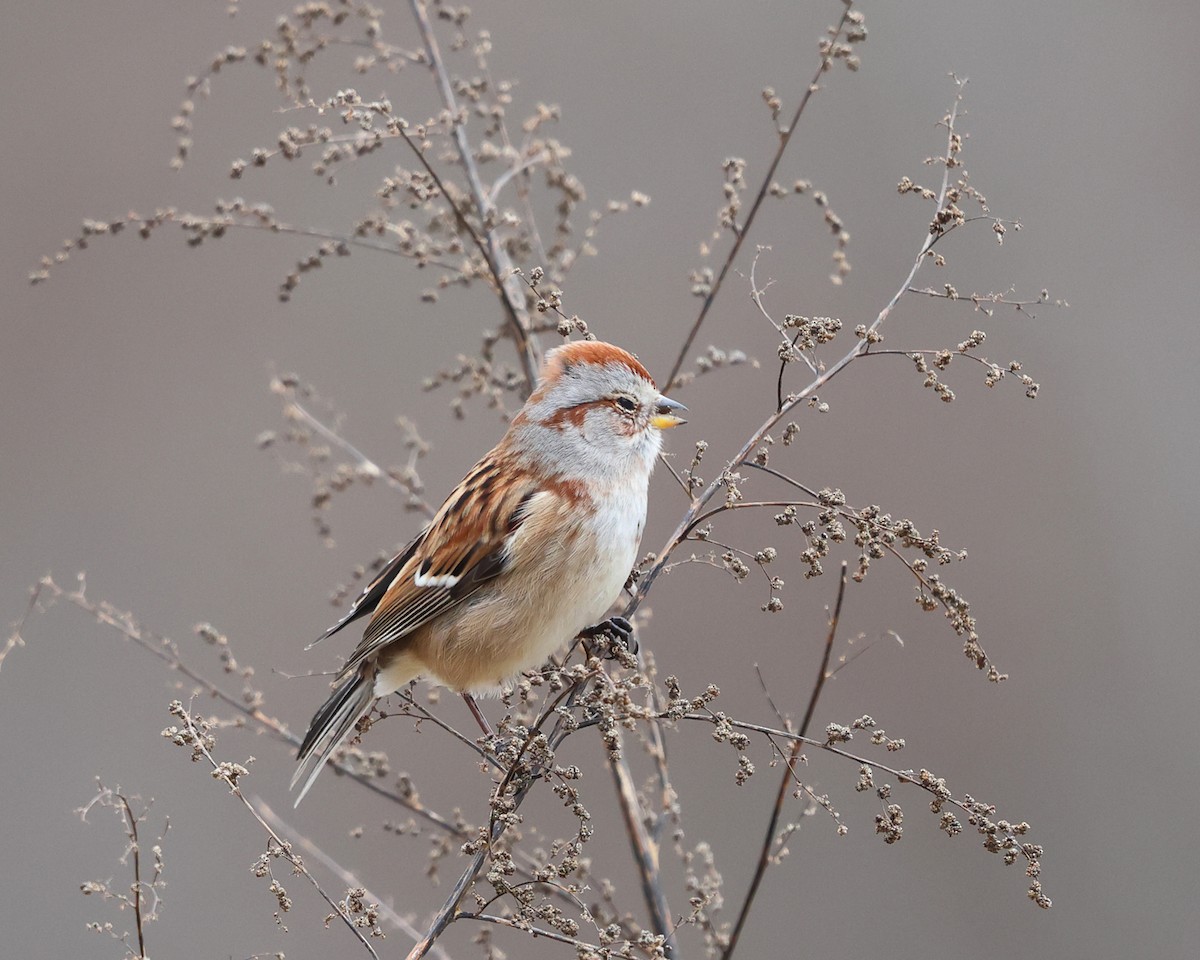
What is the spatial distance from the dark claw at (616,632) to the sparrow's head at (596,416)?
342 millimetres

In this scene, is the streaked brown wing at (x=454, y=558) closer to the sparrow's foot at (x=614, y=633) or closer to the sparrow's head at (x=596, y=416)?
the sparrow's head at (x=596, y=416)

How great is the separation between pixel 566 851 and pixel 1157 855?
3035mm

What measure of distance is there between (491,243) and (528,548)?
657 mm

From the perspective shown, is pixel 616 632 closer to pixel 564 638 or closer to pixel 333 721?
pixel 564 638


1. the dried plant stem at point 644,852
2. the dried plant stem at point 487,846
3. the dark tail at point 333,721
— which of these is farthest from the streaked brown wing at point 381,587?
the dried plant stem at point 487,846

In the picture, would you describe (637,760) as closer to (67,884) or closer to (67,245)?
(67,884)

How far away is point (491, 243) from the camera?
240 cm

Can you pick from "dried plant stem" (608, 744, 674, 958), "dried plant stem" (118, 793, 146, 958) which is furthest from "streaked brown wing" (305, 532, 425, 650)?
"dried plant stem" (118, 793, 146, 958)

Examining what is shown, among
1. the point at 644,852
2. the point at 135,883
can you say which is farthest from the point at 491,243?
the point at 135,883

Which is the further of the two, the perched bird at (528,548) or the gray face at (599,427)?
the gray face at (599,427)

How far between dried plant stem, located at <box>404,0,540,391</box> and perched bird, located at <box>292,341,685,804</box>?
0.12 meters

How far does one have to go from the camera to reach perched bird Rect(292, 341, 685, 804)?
2.57 metres

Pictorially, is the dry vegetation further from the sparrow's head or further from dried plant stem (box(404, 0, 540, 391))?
the sparrow's head

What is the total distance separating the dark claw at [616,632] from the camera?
241cm
